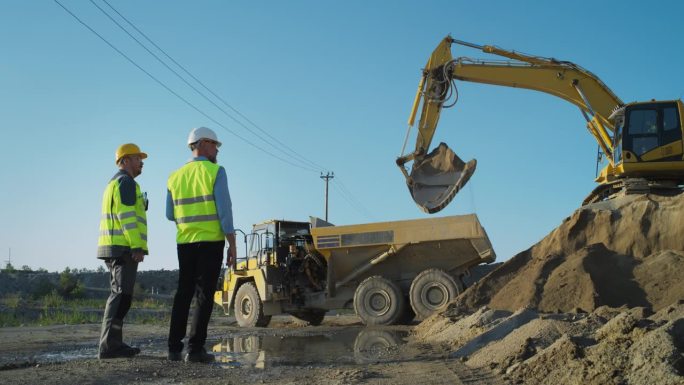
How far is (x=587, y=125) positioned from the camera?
16.4 metres

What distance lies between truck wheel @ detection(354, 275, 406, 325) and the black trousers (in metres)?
7.57

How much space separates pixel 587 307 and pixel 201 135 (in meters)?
6.94

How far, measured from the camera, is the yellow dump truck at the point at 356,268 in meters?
13.0

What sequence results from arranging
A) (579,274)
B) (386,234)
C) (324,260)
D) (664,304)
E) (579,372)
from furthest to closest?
(324,260)
(386,234)
(579,274)
(664,304)
(579,372)

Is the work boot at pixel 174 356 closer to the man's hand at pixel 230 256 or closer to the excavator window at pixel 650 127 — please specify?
the man's hand at pixel 230 256

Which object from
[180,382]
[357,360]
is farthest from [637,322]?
[180,382]

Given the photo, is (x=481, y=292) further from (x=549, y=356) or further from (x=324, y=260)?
(x=549, y=356)

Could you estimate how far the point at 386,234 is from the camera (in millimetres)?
13742

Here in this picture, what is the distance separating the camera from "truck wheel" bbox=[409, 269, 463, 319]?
12812 mm

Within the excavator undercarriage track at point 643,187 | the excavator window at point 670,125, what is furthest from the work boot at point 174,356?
the excavator window at point 670,125

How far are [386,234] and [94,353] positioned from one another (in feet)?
23.0

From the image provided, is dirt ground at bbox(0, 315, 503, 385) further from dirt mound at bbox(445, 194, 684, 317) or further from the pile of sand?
dirt mound at bbox(445, 194, 684, 317)

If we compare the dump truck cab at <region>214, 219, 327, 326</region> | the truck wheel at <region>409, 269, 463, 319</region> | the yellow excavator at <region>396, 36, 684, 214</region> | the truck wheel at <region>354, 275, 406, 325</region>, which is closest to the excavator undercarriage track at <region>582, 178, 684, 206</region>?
the yellow excavator at <region>396, 36, 684, 214</region>

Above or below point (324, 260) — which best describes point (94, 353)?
below
